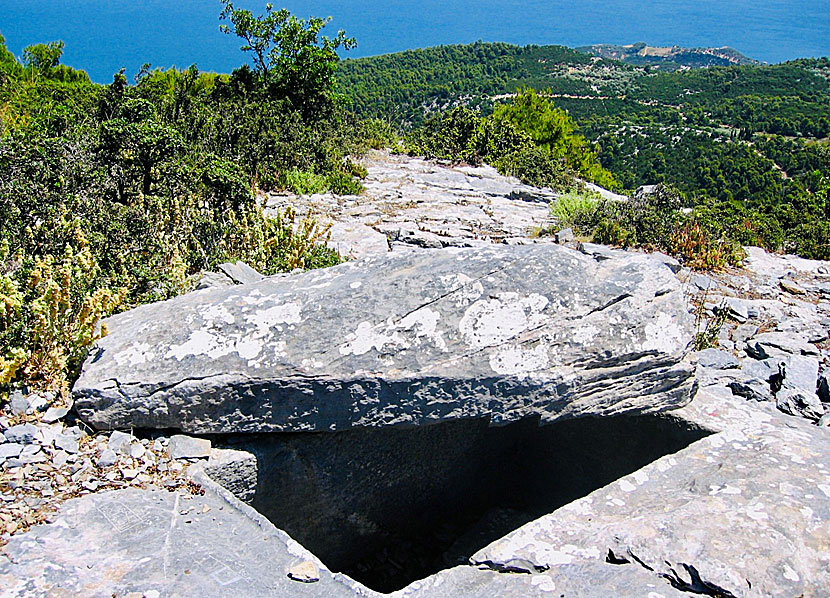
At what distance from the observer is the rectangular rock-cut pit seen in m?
4.38

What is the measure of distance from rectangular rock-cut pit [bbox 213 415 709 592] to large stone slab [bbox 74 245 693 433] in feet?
1.41

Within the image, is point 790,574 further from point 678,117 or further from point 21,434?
point 678,117

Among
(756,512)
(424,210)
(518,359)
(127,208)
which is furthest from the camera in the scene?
(424,210)

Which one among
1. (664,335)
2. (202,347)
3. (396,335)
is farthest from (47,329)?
(664,335)

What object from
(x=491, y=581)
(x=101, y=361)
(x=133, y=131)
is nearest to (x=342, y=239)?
(x=133, y=131)

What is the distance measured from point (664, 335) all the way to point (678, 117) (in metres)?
56.3

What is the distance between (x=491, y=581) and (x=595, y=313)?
1.72 metres

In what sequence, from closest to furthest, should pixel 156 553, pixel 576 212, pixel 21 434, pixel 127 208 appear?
pixel 156 553
pixel 21 434
pixel 127 208
pixel 576 212

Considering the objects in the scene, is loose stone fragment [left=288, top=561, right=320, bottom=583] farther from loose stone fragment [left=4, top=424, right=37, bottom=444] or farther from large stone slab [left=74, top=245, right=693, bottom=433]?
loose stone fragment [left=4, top=424, right=37, bottom=444]

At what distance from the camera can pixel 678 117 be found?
54.1 metres

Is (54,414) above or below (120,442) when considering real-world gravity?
above

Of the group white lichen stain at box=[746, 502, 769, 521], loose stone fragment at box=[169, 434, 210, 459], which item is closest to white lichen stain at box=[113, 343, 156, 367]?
loose stone fragment at box=[169, 434, 210, 459]

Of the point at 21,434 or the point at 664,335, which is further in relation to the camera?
the point at 664,335

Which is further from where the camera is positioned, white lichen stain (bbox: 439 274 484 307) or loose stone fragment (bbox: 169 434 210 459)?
white lichen stain (bbox: 439 274 484 307)
